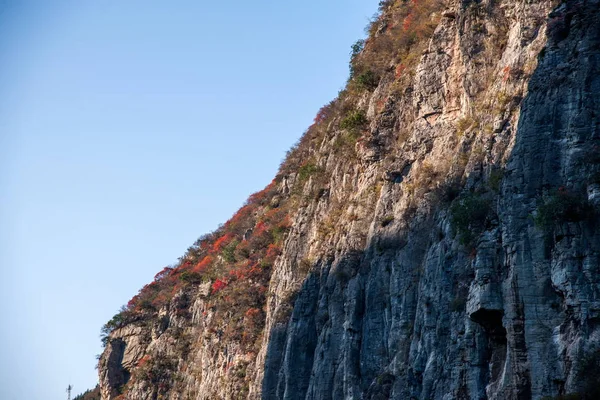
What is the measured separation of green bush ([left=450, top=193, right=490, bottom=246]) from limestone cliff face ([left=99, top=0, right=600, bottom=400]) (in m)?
0.07

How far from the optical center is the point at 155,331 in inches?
3159

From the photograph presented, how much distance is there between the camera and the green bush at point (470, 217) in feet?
112

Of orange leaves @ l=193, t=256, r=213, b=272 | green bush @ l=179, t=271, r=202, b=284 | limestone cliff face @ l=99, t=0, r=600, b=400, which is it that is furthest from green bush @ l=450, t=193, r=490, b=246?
green bush @ l=179, t=271, r=202, b=284

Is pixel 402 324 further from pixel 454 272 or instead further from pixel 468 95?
pixel 468 95

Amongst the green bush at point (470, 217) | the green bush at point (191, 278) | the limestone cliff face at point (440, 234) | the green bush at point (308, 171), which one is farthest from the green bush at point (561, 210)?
the green bush at point (191, 278)

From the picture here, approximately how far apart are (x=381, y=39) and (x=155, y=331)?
36.0 metres

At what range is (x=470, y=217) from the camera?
114ft

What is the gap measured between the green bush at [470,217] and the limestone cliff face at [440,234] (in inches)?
2.9

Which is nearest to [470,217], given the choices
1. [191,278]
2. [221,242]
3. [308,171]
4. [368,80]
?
[368,80]

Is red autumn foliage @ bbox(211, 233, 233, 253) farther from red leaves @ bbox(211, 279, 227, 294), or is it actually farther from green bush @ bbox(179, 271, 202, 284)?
red leaves @ bbox(211, 279, 227, 294)

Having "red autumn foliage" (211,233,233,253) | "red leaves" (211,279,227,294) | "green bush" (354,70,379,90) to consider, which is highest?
"green bush" (354,70,379,90)

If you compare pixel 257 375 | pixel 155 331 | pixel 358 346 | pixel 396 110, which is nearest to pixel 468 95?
pixel 396 110

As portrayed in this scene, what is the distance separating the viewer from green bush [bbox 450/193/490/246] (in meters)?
34.2

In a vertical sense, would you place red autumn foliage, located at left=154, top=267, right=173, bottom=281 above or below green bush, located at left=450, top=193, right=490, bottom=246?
above
